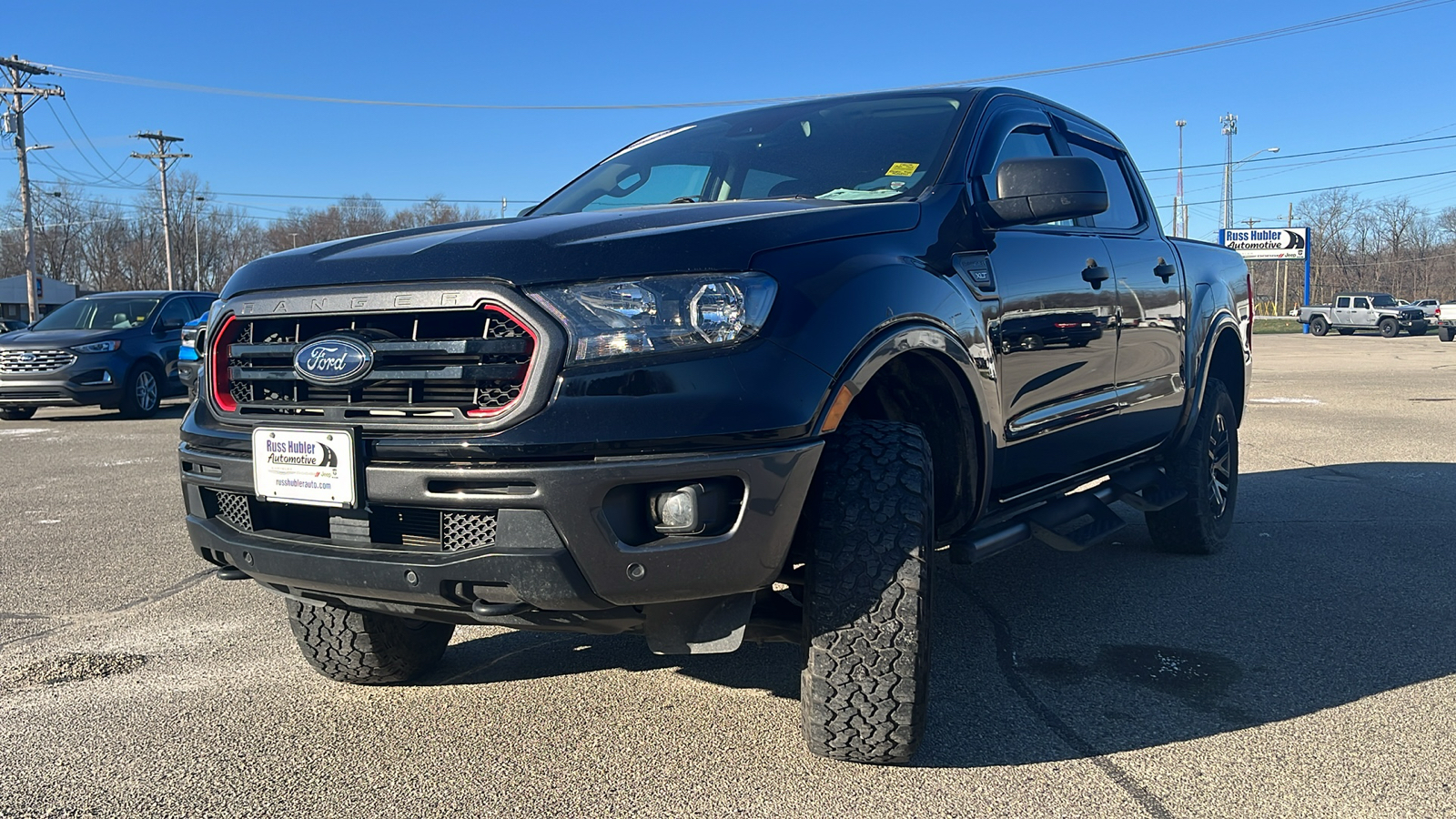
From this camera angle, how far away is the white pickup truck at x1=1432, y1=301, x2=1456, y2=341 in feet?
123

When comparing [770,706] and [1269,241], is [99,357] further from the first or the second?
[1269,241]

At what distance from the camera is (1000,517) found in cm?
356

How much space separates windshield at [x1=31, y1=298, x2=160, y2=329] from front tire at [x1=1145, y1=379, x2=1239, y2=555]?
40.6 feet

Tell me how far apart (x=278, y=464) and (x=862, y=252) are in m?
1.48

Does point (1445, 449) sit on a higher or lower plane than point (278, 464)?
lower

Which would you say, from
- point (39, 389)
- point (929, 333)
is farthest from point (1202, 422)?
point (39, 389)

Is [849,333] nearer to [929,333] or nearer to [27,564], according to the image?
[929,333]

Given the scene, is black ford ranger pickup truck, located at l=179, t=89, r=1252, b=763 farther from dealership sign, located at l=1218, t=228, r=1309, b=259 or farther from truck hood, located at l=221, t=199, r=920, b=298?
dealership sign, located at l=1218, t=228, r=1309, b=259

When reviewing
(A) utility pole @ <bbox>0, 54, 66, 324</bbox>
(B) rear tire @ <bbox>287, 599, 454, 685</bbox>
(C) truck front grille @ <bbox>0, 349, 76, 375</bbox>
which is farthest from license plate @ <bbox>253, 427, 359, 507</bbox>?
(A) utility pole @ <bbox>0, 54, 66, 324</bbox>

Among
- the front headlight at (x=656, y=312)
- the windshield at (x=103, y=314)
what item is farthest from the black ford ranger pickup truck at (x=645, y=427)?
the windshield at (x=103, y=314)

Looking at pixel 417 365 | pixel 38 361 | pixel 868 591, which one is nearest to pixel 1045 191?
pixel 868 591

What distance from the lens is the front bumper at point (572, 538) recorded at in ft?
7.60

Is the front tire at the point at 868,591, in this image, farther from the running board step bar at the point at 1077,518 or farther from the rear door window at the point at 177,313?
the rear door window at the point at 177,313

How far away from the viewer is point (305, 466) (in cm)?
255
